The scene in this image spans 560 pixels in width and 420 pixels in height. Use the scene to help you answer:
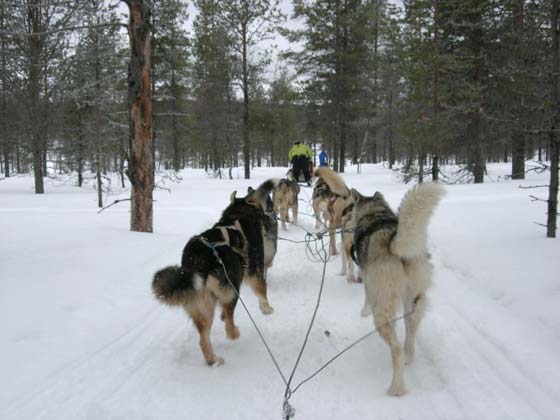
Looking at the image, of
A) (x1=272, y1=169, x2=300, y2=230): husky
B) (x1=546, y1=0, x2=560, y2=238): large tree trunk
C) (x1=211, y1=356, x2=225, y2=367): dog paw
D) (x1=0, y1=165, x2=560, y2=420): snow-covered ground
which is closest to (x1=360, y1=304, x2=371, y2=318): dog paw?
(x1=0, y1=165, x2=560, y2=420): snow-covered ground

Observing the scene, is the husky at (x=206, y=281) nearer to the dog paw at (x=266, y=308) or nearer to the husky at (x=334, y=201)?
the dog paw at (x=266, y=308)

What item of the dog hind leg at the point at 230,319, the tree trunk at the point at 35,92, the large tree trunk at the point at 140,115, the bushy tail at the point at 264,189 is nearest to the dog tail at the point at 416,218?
the dog hind leg at the point at 230,319

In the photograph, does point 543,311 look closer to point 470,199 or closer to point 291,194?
point 291,194

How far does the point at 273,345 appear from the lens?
3.61m

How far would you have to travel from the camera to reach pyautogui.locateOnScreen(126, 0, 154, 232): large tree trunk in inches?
270

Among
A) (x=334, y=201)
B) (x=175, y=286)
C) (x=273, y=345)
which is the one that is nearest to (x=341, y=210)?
(x=334, y=201)

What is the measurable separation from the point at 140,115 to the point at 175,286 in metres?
5.36

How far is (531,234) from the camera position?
6.17m

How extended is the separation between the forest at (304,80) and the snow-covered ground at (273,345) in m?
2.27

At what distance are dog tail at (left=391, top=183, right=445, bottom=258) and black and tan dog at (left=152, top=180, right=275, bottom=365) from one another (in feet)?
4.87

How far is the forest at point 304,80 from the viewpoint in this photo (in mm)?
6602

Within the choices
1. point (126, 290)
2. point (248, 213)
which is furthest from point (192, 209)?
point (248, 213)

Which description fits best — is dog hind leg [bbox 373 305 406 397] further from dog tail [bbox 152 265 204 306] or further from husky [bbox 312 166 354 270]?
husky [bbox 312 166 354 270]

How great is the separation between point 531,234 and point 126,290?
256 inches
